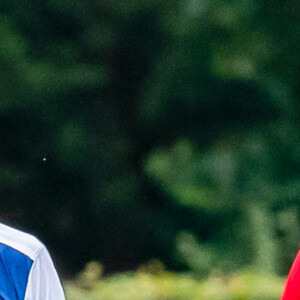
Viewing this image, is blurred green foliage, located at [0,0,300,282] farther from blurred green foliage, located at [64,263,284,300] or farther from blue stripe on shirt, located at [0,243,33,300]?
blue stripe on shirt, located at [0,243,33,300]

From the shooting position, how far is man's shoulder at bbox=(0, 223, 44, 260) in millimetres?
1761

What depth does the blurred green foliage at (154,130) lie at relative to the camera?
7.39 feet

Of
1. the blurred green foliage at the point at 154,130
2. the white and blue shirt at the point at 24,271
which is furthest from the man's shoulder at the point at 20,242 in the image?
the blurred green foliage at the point at 154,130

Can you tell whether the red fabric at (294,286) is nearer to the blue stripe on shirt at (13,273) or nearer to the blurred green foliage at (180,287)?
the blue stripe on shirt at (13,273)

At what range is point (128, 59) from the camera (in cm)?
227

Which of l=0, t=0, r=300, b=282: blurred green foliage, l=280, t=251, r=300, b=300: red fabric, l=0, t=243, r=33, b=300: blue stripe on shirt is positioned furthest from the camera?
l=0, t=0, r=300, b=282: blurred green foliage

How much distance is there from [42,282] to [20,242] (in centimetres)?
9

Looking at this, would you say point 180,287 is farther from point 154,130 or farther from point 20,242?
point 20,242

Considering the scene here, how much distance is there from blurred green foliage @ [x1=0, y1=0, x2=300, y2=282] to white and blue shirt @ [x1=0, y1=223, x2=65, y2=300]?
48 cm

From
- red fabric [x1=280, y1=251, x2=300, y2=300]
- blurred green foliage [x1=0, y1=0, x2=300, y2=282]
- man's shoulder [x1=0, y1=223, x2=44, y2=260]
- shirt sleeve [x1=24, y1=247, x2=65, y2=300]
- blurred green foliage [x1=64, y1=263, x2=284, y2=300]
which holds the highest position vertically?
blurred green foliage [x1=0, y1=0, x2=300, y2=282]

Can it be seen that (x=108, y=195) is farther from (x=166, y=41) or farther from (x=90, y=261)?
(x=166, y=41)

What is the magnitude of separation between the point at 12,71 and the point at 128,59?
0.91 feet

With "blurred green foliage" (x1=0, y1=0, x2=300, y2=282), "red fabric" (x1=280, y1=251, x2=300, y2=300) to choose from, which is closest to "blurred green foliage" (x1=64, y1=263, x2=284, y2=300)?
"blurred green foliage" (x1=0, y1=0, x2=300, y2=282)

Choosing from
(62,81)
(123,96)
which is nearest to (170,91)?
(123,96)
